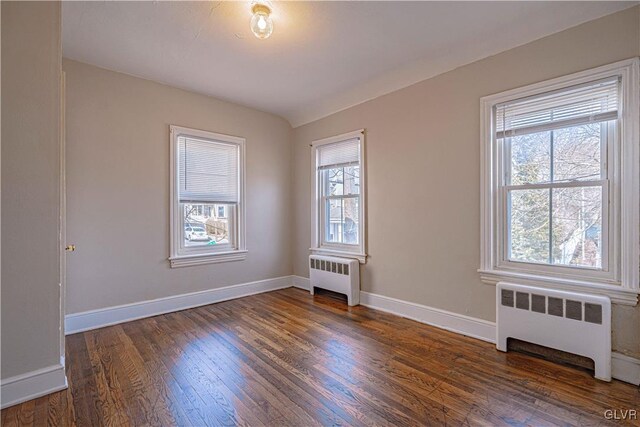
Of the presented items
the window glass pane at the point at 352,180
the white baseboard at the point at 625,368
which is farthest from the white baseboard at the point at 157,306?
the white baseboard at the point at 625,368

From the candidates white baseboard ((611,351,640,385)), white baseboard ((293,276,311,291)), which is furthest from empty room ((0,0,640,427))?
white baseboard ((293,276,311,291))

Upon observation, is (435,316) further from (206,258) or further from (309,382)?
(206,258)

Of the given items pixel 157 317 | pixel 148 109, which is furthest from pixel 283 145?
pixel 157 317

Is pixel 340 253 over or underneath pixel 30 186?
underneath

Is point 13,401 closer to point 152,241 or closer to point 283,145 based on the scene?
point 152,241

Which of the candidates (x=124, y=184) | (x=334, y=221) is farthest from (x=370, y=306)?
(x=124, y=184)

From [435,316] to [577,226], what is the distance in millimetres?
1455

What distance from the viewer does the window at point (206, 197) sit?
143 inches

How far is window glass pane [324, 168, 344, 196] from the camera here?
414cm

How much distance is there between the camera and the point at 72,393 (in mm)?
1936

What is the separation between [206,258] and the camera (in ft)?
12.6

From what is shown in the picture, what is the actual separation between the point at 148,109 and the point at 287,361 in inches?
121

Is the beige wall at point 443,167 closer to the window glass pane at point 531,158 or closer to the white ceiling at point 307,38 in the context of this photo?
the white ceiling at point 307,38

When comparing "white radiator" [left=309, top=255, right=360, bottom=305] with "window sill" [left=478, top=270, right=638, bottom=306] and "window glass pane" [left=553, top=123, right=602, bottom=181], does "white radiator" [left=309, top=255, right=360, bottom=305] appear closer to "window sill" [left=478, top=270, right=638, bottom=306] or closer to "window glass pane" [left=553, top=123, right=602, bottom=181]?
"window sill" [left=478, top=270, right=638, bottom=306]
